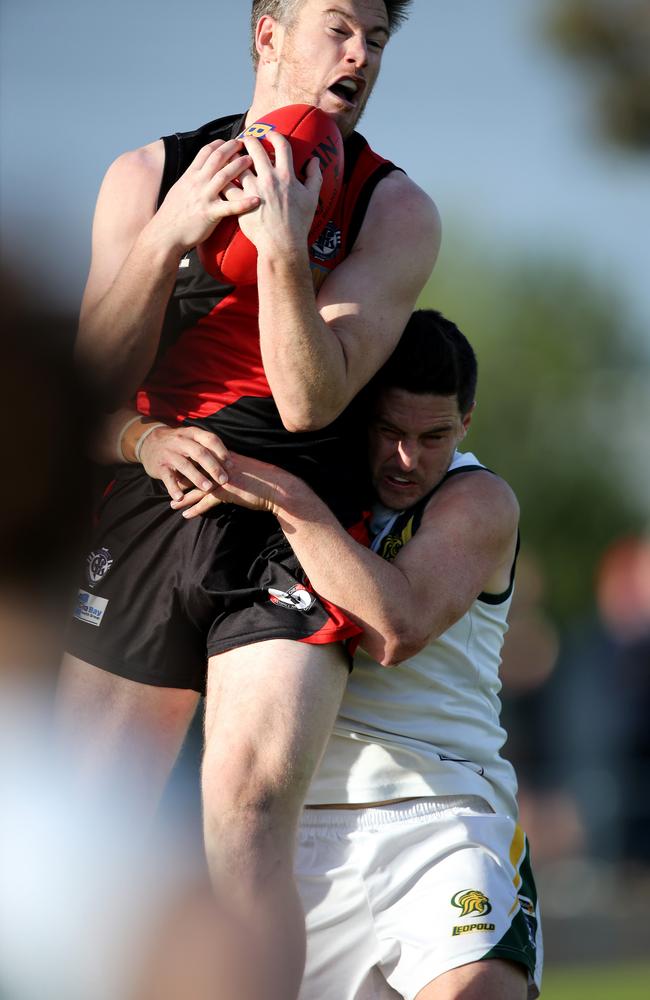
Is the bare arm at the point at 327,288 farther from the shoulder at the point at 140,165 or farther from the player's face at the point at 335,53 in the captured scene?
the shoulder at the point at 140,165

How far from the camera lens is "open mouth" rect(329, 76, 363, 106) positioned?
3.11 metres

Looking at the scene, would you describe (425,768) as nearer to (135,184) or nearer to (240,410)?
(240,410)

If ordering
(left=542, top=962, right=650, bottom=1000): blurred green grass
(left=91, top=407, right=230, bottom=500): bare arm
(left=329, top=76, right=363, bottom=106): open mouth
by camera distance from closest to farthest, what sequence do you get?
(left=91, top=407, right=230, bottom=500): bare arm
(left=329, top=76, right=363, bottom=106): open mouth
(left=542, top=962, right=650, bottom=1000): blurred green grass

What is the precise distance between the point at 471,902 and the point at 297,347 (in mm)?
1462

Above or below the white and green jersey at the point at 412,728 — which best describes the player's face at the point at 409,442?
above

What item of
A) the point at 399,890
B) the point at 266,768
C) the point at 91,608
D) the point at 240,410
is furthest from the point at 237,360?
the point at 399,890

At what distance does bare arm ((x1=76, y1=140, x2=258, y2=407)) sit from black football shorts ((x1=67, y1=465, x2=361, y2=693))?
0.38m

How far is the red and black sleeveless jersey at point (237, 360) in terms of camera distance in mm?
3160

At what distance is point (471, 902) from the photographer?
3271 mm

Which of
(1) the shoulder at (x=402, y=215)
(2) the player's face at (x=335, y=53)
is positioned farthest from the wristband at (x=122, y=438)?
(2) the player's face at (x=335, y=53)

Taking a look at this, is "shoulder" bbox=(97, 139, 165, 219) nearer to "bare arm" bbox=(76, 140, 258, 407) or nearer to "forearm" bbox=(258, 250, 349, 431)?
"bare arm" bbox=(76, 140, 258, 407)

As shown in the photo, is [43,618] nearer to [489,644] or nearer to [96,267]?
[96,267]

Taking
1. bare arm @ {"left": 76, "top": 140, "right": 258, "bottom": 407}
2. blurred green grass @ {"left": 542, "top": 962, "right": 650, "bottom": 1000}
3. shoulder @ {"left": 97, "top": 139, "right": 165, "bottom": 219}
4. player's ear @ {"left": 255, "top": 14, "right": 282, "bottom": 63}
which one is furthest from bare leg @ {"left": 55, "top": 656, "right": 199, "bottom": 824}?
blurred green grass @ {"left": 542, "top": 962, "right": 650, "bottom": 1000}

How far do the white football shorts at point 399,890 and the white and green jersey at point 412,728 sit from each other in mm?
60
